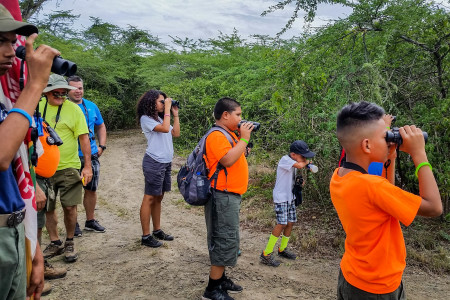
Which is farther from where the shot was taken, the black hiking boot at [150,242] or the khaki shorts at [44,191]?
the black hiking boot at [150,242]

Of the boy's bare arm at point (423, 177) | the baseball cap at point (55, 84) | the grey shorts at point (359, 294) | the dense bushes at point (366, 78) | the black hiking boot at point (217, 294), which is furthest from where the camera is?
the baseball cap at point (55, 84)

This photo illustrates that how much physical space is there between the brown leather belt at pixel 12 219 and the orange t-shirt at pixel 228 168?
6.11 ft

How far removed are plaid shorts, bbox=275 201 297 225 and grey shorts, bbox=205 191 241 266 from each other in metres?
1.20

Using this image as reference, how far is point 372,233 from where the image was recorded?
6.95ft

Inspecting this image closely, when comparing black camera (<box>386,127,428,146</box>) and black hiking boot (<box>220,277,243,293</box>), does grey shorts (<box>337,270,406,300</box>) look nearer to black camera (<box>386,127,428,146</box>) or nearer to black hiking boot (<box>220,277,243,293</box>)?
black camera (<box>386,127,428,146</box>)

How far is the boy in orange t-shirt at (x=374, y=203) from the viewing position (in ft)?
6.56

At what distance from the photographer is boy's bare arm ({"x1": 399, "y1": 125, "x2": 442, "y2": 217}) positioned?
199 cm

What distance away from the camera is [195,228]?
561cm

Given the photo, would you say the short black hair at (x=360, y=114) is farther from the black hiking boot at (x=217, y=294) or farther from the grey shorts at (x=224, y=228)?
the black hiking boot at (x=217, y=294)

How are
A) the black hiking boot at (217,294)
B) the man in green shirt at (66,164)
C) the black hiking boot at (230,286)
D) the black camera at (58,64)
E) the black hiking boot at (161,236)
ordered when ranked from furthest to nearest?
the black hiking boot at (161,236) < the man in green shirt at (66,164) < the black hiking boot at (230,286) < the black hiking boot at (217,294) < the black camera at (58,64)

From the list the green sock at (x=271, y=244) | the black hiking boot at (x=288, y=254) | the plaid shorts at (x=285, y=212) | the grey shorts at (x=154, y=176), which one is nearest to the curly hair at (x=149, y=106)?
the grey shorts at (x=154, y=176)

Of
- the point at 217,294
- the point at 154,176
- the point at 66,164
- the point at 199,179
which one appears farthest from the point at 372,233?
the point at 66,164

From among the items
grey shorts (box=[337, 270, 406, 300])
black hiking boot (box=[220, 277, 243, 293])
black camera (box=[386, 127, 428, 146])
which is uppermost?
black camera (box=[386, 127, 428, 146])

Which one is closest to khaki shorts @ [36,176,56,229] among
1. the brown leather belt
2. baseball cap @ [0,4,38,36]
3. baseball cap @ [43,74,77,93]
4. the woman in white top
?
baseball cap @ [43,74,77,93]
